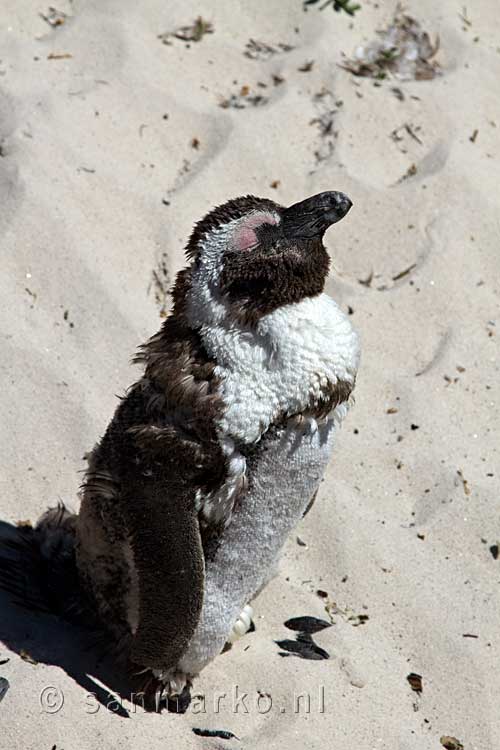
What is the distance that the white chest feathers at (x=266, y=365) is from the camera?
2336 mm

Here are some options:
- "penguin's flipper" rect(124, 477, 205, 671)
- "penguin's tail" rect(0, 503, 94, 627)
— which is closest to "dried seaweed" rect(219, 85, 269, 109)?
"penguin's tail" rect(0, 503, 94, 627)

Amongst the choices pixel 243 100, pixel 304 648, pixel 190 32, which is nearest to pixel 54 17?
pixel 190 32

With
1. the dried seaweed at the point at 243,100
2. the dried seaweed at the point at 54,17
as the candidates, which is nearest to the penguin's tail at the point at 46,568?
the dried seaweed at the point at 243,100

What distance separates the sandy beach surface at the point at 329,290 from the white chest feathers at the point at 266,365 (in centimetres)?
76

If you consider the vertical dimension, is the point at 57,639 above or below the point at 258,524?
below

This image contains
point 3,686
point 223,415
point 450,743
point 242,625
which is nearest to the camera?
point 223,415

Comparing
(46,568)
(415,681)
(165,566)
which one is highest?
(165,566)

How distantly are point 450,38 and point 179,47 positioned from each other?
1141 mm

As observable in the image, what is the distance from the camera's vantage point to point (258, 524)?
2.51 m

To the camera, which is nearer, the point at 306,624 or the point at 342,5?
the point at 306,624

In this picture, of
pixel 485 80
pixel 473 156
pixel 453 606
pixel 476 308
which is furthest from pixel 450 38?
pixel 453 606

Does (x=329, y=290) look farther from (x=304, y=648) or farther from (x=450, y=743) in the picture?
(x=450, y=743)

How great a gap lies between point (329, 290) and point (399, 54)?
1.35 m

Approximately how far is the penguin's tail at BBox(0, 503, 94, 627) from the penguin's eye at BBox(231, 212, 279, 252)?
94 centimetres
